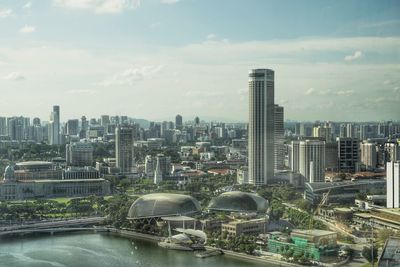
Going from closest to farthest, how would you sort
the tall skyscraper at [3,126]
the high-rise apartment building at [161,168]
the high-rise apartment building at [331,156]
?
the high-rise apartment building at [331,156]
the high-rise apartment building at [161,168]
the tall skyscraper at [3,126]

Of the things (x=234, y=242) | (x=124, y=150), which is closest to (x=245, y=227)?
(x=234, y=242)

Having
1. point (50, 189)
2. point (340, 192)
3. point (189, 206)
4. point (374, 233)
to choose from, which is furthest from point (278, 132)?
point (374, 233)

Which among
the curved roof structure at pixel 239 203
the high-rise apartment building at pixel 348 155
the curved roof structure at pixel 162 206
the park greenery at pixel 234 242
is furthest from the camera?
the high-rise apartment building at pixel 348 155

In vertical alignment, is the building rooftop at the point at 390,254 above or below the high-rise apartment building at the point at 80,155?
below

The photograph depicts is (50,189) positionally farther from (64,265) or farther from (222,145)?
(222,145)

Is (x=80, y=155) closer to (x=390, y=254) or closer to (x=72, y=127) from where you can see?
(x=72, y=127)

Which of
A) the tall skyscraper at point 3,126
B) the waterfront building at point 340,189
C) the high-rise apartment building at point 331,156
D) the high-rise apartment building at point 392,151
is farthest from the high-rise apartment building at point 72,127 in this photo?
the waterfront building at point 340,189

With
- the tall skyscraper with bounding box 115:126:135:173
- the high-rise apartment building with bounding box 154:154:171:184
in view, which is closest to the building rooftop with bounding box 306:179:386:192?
the high-rise apartment building with bounding box 154:154:171:184

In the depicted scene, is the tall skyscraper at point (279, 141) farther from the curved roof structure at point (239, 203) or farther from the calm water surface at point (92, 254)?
the calm water surface at point (92, 254)
